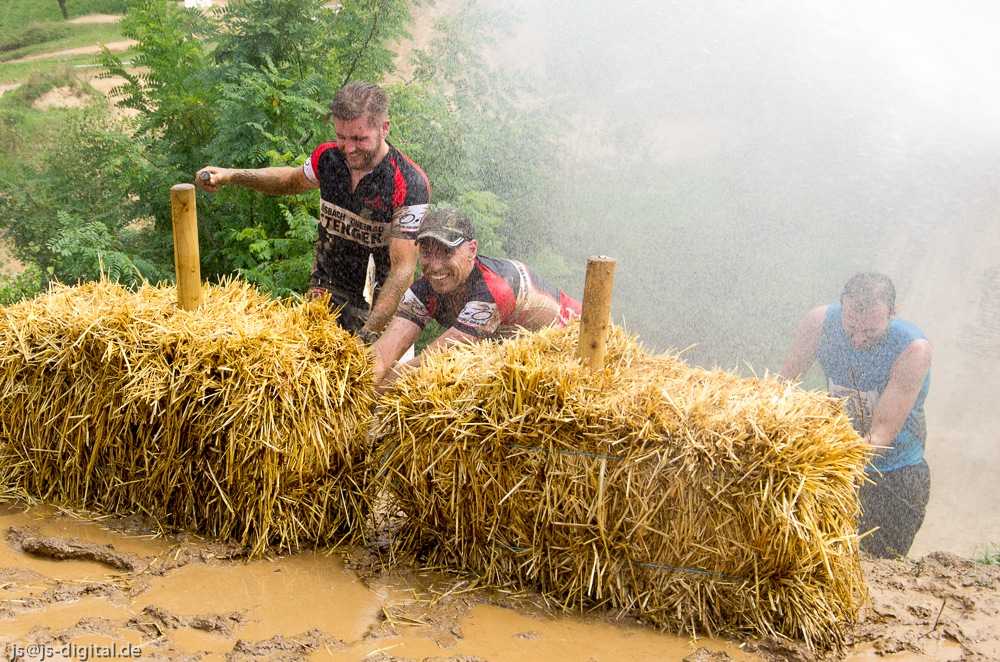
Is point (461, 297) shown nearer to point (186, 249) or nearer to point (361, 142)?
point (361, 142)

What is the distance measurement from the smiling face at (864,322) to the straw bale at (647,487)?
1.26m

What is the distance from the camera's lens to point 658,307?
9711 mm

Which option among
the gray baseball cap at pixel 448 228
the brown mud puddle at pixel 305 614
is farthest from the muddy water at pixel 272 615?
the gray baseball cap at pixel 448 228

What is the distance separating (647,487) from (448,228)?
1733 mm

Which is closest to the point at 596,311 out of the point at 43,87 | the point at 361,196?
the point at 361,196

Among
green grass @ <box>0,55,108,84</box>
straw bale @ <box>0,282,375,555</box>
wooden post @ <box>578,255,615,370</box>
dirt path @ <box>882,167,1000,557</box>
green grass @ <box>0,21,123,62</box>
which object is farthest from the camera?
green grass @ <box>0,21,123,62</box>

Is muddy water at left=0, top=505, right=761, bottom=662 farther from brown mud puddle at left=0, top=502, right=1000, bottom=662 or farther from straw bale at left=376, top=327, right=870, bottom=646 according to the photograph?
straw bale at left=376, top=327, right=870, bottom=646

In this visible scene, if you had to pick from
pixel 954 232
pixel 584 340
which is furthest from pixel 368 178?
pixel 954 232

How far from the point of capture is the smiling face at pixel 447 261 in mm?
3816

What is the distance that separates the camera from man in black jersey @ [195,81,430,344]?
409 cm

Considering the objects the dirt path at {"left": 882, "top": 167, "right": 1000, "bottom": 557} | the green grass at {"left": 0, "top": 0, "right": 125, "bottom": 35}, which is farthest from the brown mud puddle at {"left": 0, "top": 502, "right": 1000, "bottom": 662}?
the green grass at {"left": 0, "top": 0, "right": 125, "bottom": 35}

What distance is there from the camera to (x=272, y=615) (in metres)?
2.84

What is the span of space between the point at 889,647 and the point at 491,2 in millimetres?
10439

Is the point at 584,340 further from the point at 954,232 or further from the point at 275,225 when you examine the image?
the point at 954,232
